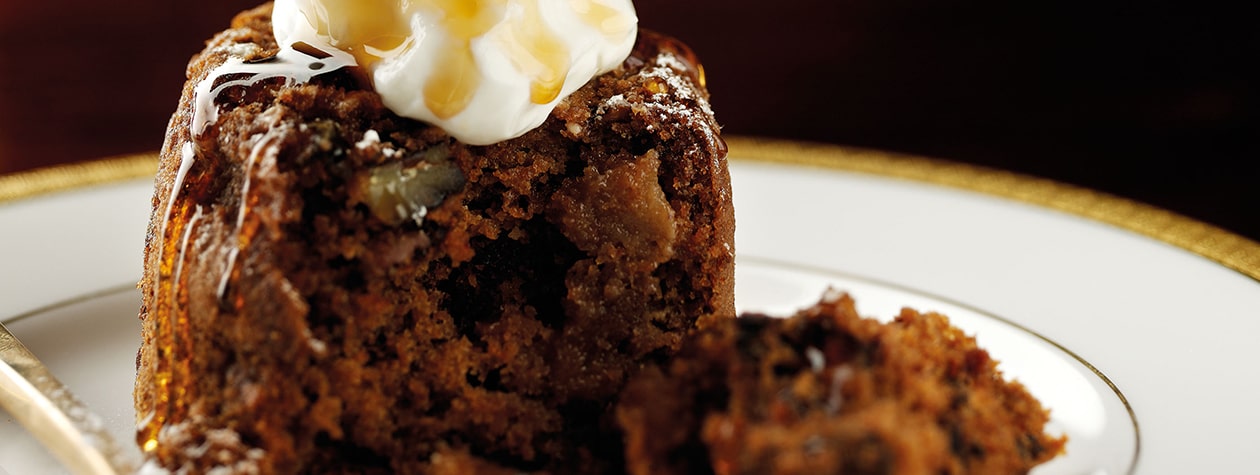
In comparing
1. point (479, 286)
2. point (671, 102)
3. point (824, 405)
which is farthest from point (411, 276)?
point (824, 405)

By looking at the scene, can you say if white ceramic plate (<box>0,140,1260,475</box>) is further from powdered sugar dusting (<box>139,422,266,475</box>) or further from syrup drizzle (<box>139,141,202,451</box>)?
powdered sugar dusting (<box>139,422,266,475</box>)

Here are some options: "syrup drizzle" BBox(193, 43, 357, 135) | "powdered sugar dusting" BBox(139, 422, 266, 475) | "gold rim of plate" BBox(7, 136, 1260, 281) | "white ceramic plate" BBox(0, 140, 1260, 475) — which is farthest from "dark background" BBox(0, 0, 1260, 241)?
"powdered sugar dusting" BBox(139, 422, 266, 475)

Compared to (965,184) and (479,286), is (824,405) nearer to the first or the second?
(479,286)

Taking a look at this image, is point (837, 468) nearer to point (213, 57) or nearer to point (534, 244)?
point (534, 244)

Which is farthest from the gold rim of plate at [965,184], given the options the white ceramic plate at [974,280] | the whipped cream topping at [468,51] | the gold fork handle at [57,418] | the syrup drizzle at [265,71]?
the whipped cream topping at [468,51]

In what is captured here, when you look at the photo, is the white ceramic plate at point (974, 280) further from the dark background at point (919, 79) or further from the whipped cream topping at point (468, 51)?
the dark background at point (919, 79)

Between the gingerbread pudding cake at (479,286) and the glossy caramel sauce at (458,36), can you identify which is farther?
the glossy caramel sauce at (458,36)
